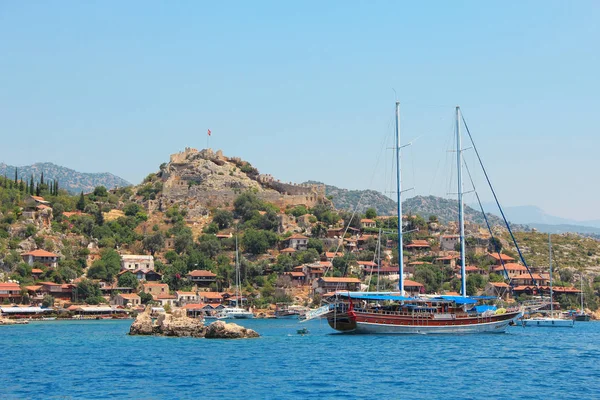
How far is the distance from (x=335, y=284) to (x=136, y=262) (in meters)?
23.0

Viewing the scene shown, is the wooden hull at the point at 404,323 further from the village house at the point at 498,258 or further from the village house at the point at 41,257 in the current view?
the village house at the point at 41,257

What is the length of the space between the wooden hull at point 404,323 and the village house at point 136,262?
45.8m

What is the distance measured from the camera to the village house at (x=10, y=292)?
84.1 metres

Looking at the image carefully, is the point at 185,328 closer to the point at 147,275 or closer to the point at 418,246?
the point at 147,275

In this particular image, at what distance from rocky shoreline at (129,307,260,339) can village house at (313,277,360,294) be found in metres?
36.3

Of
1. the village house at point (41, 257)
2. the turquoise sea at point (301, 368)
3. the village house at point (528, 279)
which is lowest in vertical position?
the turquoise sea at point (301, 368)

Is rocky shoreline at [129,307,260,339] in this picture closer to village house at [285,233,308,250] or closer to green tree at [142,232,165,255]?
green tree at [142,232,165,255]

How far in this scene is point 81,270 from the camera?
314 feet

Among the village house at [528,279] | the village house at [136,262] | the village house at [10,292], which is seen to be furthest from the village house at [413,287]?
the village house at [10,292]

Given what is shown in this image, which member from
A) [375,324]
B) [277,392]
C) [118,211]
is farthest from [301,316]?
[277,392]

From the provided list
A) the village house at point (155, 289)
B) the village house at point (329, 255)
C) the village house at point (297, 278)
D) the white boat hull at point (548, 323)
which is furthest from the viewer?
the village house at point (329, 255)

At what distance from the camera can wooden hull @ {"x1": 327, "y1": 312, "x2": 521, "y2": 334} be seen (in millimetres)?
53719

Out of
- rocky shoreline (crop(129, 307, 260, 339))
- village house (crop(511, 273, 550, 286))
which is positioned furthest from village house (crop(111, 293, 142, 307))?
village house (crop(511, 273, 550, 286))

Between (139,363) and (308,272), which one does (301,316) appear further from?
(139,363)
